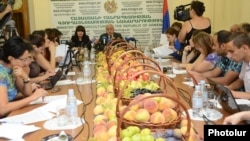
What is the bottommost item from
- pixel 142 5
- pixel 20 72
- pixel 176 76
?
pixel 176 76

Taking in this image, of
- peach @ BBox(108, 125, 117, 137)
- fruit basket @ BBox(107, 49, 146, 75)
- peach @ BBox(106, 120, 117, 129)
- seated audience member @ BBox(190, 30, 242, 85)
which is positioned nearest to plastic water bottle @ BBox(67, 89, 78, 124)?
peach @ BBox(106, 120, 117, 129)

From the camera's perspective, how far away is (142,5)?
6.54 meters

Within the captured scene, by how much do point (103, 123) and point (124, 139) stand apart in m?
0.36

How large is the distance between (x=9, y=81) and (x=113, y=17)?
4.40 metres

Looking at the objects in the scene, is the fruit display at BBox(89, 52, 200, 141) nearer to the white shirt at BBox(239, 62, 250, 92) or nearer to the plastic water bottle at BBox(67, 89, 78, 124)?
the plastic water bottle at BBox(67, 89, 78, 124)

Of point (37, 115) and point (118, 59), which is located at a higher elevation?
point (118, 59)

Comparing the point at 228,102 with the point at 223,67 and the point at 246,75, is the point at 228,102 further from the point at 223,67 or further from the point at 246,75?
the point at 223,67

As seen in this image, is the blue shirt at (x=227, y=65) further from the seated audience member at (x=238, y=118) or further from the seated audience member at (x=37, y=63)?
the seated audience member at (x=37, y=63)

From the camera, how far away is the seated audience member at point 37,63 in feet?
10.0

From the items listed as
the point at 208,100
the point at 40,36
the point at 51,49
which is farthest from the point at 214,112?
the point at 51,49

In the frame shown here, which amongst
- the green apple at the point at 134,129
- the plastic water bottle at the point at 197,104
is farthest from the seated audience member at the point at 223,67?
the green apple at the point at 134,129

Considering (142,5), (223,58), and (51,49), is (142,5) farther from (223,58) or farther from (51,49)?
(223,58)

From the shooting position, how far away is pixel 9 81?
2.37 m

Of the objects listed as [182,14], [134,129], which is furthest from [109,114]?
[182,14]
